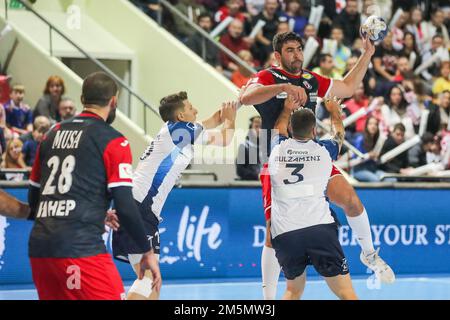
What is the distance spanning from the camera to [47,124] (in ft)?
46.8

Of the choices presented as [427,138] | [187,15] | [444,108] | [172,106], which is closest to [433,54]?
[444,108]

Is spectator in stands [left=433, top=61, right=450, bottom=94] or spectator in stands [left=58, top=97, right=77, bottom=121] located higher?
spectator in stands [left=433, top=61, right=450, bottom=94]

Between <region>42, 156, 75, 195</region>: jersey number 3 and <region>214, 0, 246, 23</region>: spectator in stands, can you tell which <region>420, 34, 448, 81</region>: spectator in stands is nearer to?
<region>214, 0, 246, 23</region>: spectator in stands

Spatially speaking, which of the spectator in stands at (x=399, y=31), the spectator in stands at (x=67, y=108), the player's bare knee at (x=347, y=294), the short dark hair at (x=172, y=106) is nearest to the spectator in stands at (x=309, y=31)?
the spectator in stands at (x=399, y=31)

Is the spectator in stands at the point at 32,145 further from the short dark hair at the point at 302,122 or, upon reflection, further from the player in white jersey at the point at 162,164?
the short dark hair at the point at 302,122

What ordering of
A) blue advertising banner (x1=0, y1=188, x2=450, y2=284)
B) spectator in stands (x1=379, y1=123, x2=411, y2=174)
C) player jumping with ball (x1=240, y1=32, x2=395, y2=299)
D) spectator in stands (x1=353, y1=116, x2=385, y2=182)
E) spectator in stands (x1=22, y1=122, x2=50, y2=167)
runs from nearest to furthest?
player jumping with ball (x1=240, y1=32, x2=395, y2=299) → blue advertising banner (x1=0, y1=188, x2=450, y2=284) → spectator in stands (x1=22, y1=122, x2=50, y2=167) → spectator in stands (x1=353, y1=116, x2=385, y2=182) → spectator in stands (x1=379, y1=123, x2=411, y2=174)

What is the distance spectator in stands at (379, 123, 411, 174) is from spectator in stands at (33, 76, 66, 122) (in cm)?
528

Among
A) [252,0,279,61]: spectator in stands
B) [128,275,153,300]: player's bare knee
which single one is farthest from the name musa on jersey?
[252,0,279,61]: spectator in stands

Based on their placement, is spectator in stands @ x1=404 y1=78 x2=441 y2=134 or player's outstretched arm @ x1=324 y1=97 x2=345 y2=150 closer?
player's outstretched arm @ x1=324 y1=97 x2=345 y2=150

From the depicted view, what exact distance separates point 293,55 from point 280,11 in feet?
31.5

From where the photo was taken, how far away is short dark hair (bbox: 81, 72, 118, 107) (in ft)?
22.7

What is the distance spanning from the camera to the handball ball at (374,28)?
9.83 m
